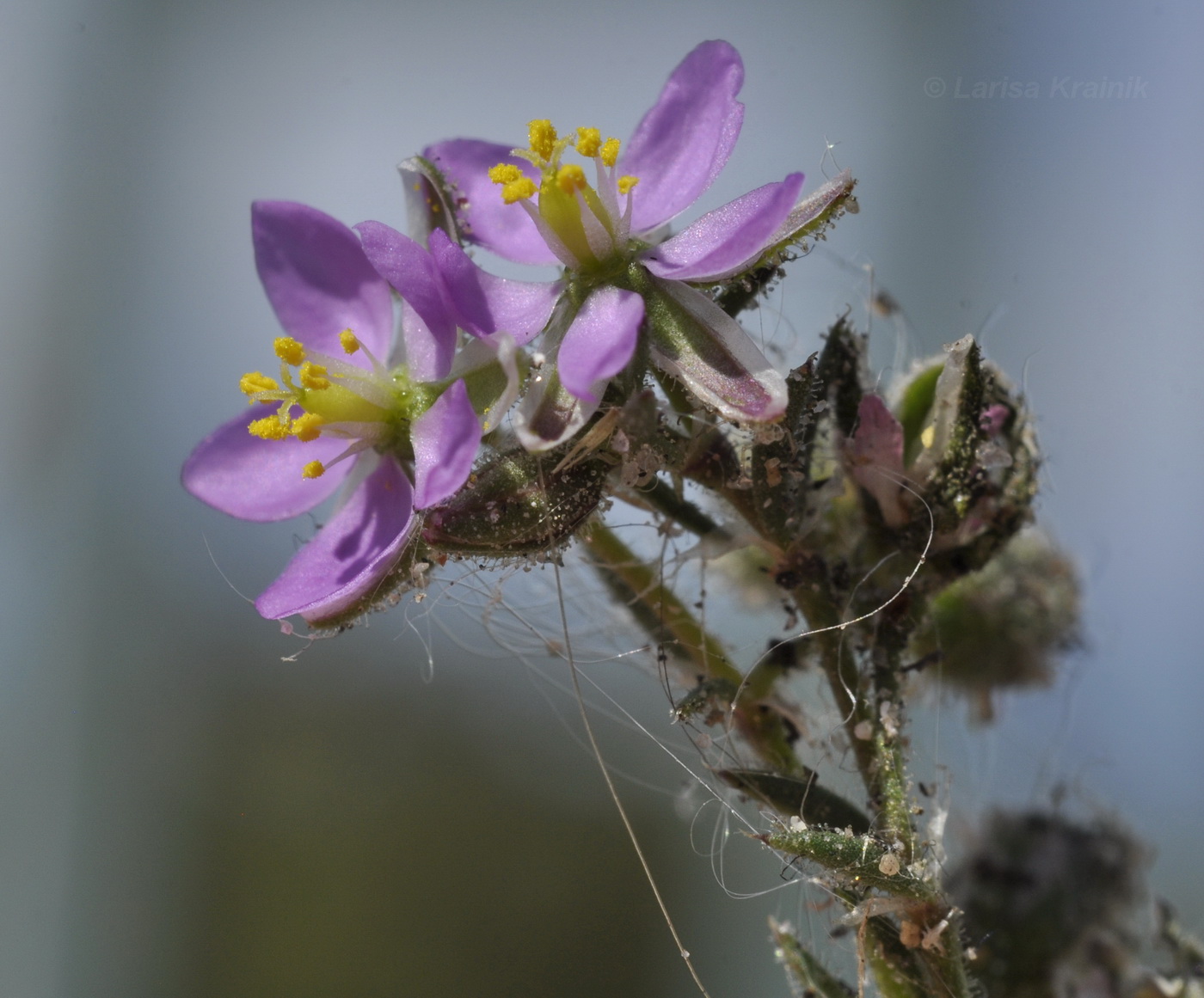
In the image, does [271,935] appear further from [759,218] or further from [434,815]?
[759,218]

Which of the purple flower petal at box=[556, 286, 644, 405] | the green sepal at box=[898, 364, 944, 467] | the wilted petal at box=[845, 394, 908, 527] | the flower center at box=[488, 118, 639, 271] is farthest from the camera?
the green sepal at box=[898, 364, 944, 467]

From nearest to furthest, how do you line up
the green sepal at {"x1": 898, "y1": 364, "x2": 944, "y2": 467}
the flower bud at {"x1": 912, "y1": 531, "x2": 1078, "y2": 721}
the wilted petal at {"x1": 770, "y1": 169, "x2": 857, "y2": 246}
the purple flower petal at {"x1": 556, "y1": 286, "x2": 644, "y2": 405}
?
1. the purple flower petal at {"x1": 556, "y1": 286, "x2": 644, "y2": 405}
2. the wilted petal at {"x1": 770, "y1": 169, "x2": 857, "y2": 246}
3. the green sepal at {"x1": 898, "y1": 364, "x2": 944, "y2": 467}
4. the flower bud at {"x1": 912, "y1": 531, "x2": 1078, "y2": 721}

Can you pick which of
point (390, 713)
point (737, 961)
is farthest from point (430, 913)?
point (737, 961)

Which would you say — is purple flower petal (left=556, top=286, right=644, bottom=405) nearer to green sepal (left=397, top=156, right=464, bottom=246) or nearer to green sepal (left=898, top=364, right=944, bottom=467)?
green sepal (left=397, top=156, right=464, bottom=246)

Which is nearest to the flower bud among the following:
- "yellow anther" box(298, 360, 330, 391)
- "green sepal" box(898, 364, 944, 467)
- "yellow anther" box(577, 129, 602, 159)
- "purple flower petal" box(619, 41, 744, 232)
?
"green sepal" box(898, 364, 944, 467)

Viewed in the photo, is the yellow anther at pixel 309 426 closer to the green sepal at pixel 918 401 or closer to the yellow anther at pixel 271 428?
the yellow anther at pixel 271 428

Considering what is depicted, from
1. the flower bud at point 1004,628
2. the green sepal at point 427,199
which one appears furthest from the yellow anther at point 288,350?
the flower bud at point 1004,628

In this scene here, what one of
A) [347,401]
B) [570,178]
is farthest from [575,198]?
[347,401]
